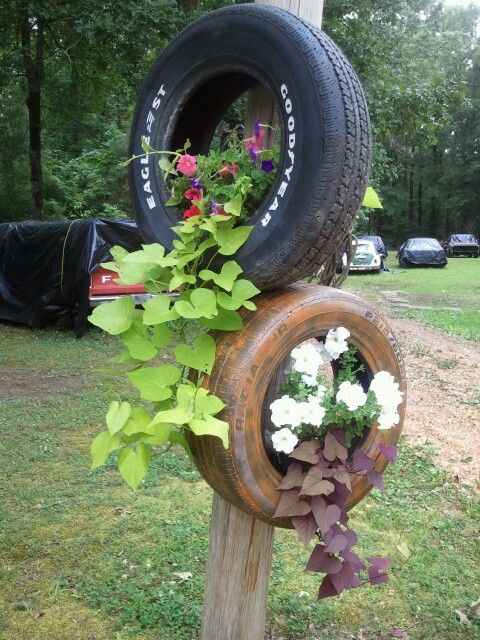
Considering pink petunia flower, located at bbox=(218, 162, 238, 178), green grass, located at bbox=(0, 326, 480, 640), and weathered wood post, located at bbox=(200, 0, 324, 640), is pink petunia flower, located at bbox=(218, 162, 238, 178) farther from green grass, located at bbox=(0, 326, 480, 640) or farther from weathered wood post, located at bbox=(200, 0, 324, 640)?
green grass, located at bbox=(0, 326, 480, 640)

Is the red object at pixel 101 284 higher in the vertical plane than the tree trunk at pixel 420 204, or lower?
lower

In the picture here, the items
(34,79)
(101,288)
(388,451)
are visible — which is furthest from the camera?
(34,79)

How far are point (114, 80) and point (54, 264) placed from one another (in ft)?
13.7

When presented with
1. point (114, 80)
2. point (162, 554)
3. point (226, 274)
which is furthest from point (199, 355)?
point (114, 80)

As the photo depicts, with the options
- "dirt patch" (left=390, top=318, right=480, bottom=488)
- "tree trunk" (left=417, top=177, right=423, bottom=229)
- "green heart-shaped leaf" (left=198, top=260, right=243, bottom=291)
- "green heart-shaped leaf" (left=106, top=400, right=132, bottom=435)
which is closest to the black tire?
"green heart-shaped leaf" (left=198, top=260, right=243, bottom=291)

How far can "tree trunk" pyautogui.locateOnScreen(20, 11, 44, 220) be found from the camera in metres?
11.0

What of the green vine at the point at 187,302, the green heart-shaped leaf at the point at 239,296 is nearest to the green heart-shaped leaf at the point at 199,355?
the green vine at the point at 187,302

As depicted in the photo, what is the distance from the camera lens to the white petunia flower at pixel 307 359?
194 cm

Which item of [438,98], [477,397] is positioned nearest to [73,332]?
[477,397]

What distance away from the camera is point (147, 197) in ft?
6.89

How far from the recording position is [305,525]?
6.23 ft

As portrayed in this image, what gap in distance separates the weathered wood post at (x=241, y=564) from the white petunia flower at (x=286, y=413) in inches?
17.9

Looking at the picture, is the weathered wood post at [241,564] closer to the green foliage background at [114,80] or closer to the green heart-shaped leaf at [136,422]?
the green heart-shaped leaf at [136,422]

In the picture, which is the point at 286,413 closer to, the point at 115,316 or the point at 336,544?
the point at 336,544
